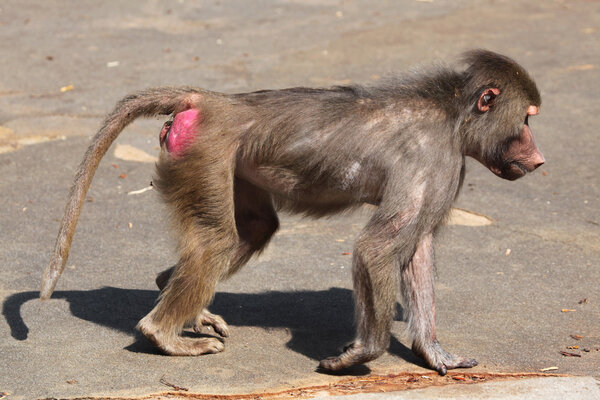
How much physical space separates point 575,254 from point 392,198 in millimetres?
2375

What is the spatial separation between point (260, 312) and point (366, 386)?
46.0 inches

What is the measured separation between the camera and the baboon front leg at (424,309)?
15.1 ft

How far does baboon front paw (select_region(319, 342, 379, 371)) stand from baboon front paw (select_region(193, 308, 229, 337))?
2.64 feet

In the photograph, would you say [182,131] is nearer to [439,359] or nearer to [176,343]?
[176,343]

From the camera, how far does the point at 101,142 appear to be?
457cm

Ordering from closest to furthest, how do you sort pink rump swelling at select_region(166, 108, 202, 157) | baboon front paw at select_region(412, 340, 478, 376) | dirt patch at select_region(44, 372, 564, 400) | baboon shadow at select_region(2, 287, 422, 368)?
1. dirt patch at select_region(44, 372, 564, 400)
2. pink rump swelling at select_region(166, 108, 202, 157)
3. baboon front paw at select_region(412, 340, 478, 376)
4. baboon shadow at select_region(2, 287, 422, 368)

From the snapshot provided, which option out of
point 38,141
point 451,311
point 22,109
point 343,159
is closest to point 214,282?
point 343,159

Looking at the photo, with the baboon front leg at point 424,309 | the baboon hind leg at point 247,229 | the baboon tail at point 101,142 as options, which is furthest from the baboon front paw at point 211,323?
the baboon front leg at point 424,309

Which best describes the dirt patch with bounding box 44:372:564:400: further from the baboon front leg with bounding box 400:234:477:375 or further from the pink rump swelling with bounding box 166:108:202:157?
the pink rump swelling with bounding box 166:108:202:157

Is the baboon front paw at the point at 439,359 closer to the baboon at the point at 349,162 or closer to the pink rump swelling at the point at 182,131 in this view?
the baboon at the point at 349,162

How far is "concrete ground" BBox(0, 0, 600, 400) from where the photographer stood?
15.2ft

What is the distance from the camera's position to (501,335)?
503 centimetres

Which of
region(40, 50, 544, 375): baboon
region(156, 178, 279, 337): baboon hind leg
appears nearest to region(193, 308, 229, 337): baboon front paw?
region(156, 178, 279, 337): baboon hind leg

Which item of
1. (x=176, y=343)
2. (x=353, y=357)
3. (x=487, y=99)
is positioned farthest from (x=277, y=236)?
(x=487, y=99)
